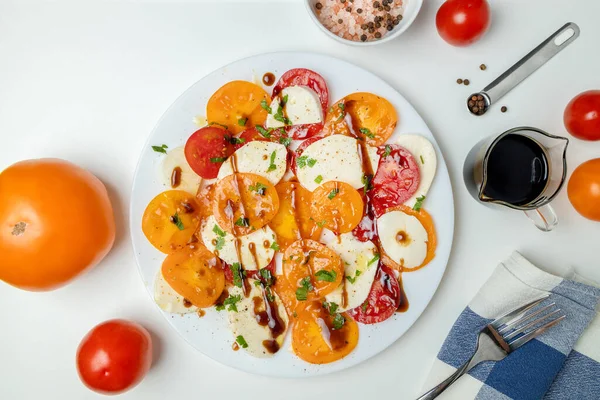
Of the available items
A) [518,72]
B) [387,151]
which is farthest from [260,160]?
[518,72]

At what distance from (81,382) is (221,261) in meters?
0.60

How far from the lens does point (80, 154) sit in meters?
1.61

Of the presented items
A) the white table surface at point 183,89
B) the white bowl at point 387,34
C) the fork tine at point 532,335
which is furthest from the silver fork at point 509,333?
the white bowl at point 387,34

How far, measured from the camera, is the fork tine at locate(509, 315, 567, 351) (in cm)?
149

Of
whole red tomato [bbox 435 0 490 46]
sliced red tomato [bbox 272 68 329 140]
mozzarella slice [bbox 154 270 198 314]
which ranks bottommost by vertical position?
mozzarella slice [bbox 154 270 198 314]

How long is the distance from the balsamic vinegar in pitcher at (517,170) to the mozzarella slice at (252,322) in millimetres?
706

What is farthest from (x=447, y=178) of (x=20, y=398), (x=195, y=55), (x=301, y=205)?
(x=20, y=398)

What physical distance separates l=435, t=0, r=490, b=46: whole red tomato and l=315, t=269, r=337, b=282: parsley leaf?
0.77 meters

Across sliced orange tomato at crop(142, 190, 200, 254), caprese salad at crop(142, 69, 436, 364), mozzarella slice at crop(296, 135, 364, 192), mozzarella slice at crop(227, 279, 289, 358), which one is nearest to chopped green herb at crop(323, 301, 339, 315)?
caprese salad at crop(142, 69, 436, 364)

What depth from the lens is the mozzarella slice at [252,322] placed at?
1.50 m

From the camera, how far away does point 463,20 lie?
4.87 feet

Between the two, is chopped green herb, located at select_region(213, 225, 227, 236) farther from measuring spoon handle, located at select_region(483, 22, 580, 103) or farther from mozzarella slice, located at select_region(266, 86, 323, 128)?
measuring spoon handle, located at select_region(483, 22, 580, 103)

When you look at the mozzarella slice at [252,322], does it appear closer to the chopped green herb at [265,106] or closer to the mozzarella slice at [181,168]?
the mozzarella slice at [181,168]

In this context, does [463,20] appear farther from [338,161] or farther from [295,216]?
[295,216]
